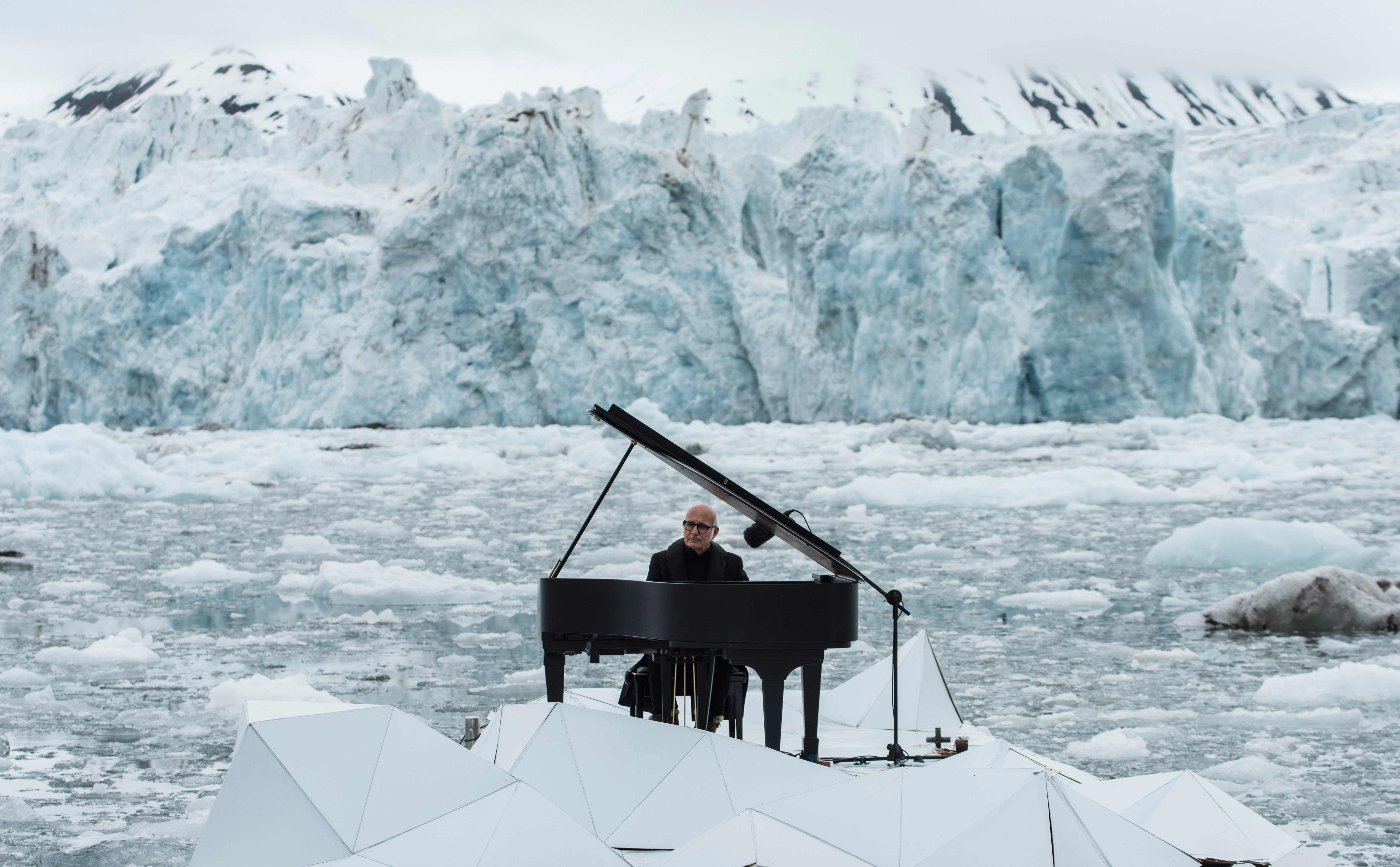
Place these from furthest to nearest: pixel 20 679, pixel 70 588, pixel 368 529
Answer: pixel 368 529 → pixel 70 588 → pixel 20 679

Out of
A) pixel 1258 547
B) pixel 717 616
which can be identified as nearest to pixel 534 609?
pixel 717 616

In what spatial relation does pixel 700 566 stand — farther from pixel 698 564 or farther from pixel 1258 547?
pixel 1258 547

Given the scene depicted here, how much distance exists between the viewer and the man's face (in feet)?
11.7

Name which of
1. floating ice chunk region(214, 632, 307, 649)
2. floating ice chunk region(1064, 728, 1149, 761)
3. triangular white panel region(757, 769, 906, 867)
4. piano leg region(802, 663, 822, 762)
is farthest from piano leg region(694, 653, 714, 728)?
floating ice chunk region(214, 632, 307, 649)

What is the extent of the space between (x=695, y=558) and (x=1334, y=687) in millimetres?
3072

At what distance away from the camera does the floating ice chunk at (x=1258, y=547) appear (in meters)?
9.13

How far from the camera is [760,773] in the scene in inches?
125

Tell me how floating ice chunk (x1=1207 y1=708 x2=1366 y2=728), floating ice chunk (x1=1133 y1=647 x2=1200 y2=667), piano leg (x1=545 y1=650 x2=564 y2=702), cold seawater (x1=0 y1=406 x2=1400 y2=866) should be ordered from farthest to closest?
1. floating ice chunk (x1=1133 y1=647 x2=1200 y2=667)
2. floating ice chunk (x1=1207 y1=708 x2=1366 y2=728)
3. cold seawater (x1=0 y1=406 x2=1400 y2=866)
4. piano leg (x1=545 y1=650 x2=564 y2=702)

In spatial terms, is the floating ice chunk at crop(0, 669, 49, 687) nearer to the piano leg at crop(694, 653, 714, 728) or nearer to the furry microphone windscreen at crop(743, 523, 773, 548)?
the piano leg at crop(694, 653, 714, 728)

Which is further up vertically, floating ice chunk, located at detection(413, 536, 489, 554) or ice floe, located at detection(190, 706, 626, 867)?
ice floe, located at detection(190, 706, 626, 867)

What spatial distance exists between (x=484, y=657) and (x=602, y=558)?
3534mm

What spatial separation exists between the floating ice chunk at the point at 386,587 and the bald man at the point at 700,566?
13.3 feet

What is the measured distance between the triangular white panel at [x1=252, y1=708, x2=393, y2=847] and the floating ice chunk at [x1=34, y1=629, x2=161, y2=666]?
3.23 m

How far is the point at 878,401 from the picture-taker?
28094mm
